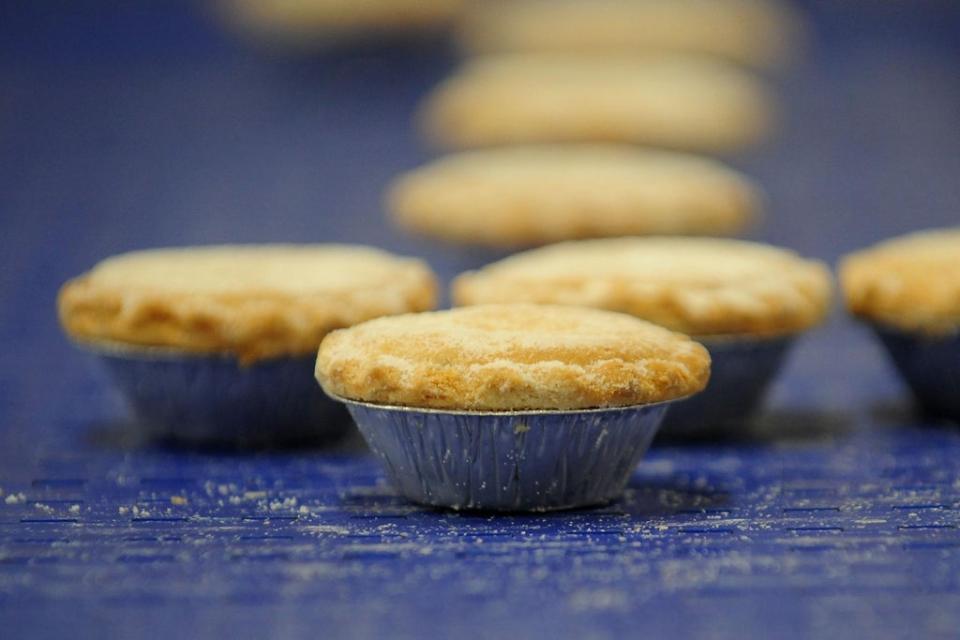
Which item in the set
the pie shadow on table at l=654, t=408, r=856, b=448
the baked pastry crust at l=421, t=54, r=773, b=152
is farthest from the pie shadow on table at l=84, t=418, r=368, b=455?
the baked pastry crust at l=421, t=54, r=773, b=152

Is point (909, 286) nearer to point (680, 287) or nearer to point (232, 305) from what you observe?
point (680, 287)

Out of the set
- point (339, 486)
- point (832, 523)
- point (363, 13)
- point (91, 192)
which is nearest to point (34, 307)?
point (91, 192)

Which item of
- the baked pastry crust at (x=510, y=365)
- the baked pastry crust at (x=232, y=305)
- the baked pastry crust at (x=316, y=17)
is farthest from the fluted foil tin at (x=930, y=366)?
the baked pastry crust at (x=316, y=17)

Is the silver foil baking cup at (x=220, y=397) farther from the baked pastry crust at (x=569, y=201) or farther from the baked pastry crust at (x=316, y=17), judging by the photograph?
the baked pastry crust at (x=316, y=17)

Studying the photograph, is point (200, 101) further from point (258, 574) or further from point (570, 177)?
point (258, 574)

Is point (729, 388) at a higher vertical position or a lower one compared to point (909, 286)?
lower

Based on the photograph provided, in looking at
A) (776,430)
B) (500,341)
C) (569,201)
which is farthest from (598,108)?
(500,341)
